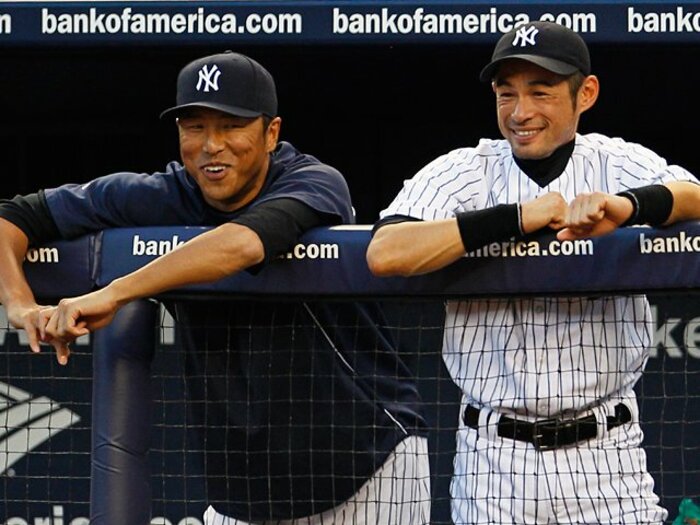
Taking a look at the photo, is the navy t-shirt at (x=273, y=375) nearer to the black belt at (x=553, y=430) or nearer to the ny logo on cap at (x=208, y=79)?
the ny logo on cap at (x=208, y=79)

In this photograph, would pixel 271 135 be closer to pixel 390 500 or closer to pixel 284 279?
pixel 284 279

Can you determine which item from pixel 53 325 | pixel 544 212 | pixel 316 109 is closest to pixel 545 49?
pixel 544 212

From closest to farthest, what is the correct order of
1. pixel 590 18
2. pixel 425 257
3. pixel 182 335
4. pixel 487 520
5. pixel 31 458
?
pixel 425 257 → pixel 487 520 → pixel 182 335 → pixel 590 18 → pixel 31 458

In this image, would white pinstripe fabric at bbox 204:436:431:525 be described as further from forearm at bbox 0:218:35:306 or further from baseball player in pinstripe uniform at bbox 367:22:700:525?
forearm at bbox 0:218:35:306

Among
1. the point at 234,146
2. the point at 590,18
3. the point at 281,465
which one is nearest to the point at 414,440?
the point at 281,465

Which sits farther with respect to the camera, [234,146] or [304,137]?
[304,137]

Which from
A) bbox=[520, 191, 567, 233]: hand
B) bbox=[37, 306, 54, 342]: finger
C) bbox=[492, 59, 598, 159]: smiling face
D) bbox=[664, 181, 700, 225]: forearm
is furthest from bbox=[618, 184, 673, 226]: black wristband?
bbox=[37, 306, 54, 342]: finger

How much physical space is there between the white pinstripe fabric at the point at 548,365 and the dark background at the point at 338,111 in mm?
1534

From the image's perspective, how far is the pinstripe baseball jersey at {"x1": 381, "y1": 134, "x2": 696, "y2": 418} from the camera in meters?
3.23

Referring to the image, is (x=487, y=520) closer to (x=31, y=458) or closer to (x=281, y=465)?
(x=281, y=465)

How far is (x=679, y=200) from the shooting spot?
3117 mm

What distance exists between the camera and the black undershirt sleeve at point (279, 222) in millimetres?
3115

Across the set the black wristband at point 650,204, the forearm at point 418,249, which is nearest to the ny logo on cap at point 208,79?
the forearm at point 418,249

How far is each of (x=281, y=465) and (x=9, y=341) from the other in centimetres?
157
